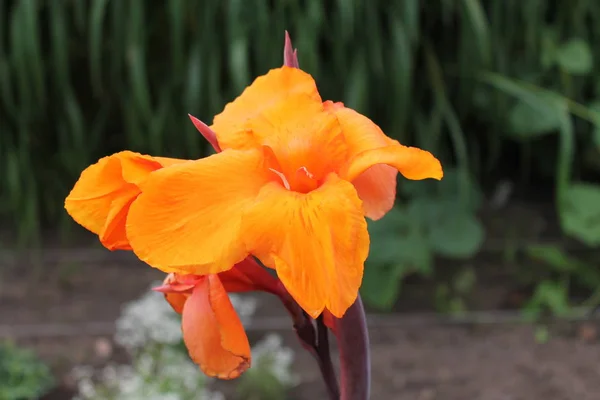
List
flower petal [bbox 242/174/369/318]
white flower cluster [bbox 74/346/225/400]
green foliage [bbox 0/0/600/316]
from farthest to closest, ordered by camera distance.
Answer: green foliage [bbox 0/0/600/316] → white flower cluster [bbox 74/346/225/400] → flower petal [bbox 242/174/369/318]

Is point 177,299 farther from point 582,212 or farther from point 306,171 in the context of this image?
point 582,212

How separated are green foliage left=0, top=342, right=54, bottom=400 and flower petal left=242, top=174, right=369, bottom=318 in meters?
1.17

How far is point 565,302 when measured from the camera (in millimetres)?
1579

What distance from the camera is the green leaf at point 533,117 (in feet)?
4.97

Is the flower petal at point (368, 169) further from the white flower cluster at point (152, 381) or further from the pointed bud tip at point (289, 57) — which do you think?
the white flower cluster at point (152, 381)

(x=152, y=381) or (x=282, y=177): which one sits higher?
(x=282, y=177)

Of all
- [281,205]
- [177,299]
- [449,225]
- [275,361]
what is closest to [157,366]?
[275,361]

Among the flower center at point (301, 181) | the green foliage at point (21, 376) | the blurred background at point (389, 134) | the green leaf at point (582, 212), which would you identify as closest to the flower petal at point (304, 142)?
the flower center at point (301, 181)

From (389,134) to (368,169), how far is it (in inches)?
50.6

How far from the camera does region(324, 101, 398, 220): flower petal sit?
0.34 m

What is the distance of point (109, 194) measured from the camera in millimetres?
334

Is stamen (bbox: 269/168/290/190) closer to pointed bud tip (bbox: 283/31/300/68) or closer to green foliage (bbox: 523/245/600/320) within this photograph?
pointed bud tip (bbox: 283/31/300/68)

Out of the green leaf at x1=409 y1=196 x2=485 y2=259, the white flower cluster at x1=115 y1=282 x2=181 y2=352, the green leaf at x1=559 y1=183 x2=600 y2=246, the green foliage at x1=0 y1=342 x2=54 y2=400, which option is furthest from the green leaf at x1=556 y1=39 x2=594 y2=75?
the green foliage at x1=0 y1=342 x2=54 y2=400

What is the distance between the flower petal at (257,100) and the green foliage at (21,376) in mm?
1127
